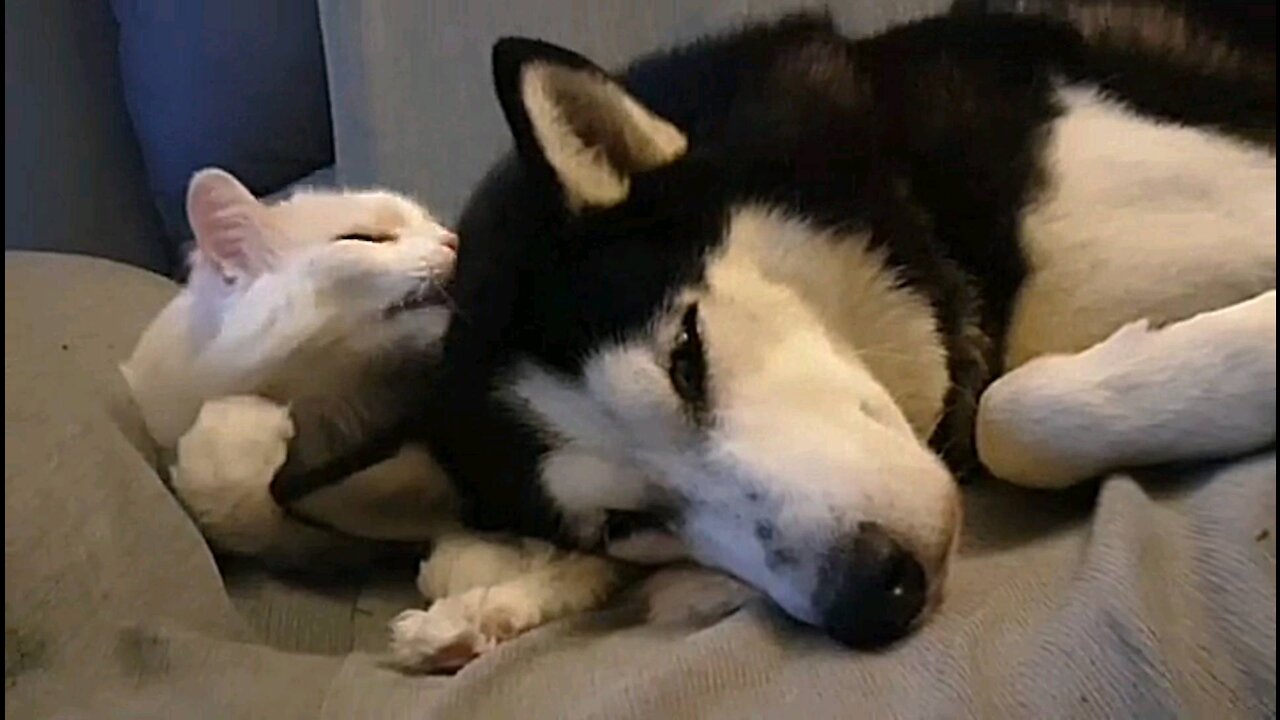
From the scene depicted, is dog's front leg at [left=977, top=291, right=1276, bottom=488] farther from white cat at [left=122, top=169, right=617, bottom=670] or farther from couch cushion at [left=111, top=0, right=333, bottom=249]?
couch cushion at [left=111, top=0, right=333, bottom=249]

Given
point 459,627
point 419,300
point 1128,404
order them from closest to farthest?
1. point 1128,404
2. point 459,627
3. point 419,300

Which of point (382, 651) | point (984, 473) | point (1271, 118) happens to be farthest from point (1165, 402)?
point (382, 651)

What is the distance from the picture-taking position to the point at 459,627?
1.02 meters

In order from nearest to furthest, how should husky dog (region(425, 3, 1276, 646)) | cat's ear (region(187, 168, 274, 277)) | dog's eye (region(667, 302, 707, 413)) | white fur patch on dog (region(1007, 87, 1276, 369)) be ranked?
white fur patch on dog (region(1007, 87, 1276, 369)), husky dog (region(425, 3, 1276, 646)), dog's eye (region(667, 302, 707, 413)), cat's ear (region(187, 168, 274, 277))

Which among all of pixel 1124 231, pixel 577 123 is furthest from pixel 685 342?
pixel 1124 231

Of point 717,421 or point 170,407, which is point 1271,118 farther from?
point 170,407

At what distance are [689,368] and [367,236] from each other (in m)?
0.34

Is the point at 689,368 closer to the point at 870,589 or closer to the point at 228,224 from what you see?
the point at 870,589

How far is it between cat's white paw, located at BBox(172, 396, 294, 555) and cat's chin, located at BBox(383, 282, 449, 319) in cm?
11

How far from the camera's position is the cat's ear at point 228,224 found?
3.76ft

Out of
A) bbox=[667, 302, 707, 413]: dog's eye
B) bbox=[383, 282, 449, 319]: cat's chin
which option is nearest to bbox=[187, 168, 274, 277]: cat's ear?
bbox=[383, 282, 449, 319]: cat's chin

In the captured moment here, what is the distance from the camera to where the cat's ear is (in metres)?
1.15

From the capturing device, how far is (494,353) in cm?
110

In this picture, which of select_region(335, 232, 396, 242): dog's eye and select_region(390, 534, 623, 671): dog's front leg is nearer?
select_region(390, 534, 623, 671): dog's front leg
